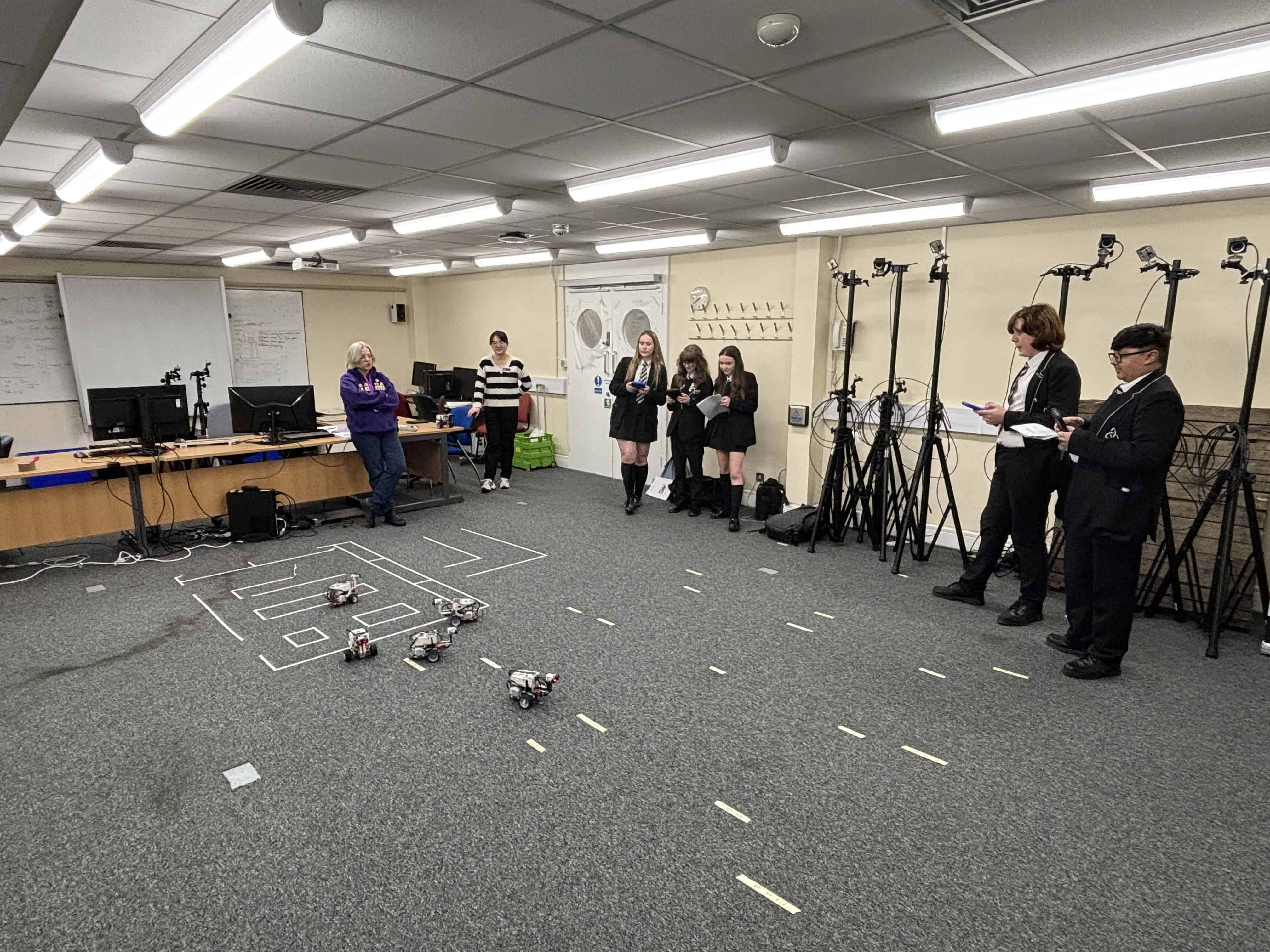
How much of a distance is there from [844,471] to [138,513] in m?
5.13

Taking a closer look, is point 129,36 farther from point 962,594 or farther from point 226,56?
point 962,594

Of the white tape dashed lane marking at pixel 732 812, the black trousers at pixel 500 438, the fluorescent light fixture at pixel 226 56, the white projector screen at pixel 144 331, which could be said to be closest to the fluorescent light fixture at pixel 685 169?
the fluorescent light fixture at pixel 226 56

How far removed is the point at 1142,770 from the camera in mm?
2488

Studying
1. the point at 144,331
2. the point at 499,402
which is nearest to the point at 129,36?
the point at 499,402

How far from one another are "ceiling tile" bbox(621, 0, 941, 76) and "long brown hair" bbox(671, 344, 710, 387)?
11.8 ft

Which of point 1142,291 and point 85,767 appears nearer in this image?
point 85,767

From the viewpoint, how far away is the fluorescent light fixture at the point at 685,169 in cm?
296

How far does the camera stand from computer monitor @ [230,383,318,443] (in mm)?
5410

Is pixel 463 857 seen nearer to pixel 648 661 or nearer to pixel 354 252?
pixel 648 661

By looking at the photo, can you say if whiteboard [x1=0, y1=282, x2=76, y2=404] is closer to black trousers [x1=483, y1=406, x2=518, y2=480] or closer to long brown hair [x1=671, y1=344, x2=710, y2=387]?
black trousers [x1=483, y1=406, x2=518, y2=480]

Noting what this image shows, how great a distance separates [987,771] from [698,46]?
101 inches

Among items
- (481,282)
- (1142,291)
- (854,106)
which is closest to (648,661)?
(854,106)

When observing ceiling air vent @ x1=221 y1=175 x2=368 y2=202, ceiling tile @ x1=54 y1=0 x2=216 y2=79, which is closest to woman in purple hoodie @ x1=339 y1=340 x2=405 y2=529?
ceiling air vent @ x1=221 y1=175 x2=368 y2=202

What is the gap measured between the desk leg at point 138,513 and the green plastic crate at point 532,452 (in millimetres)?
3646
